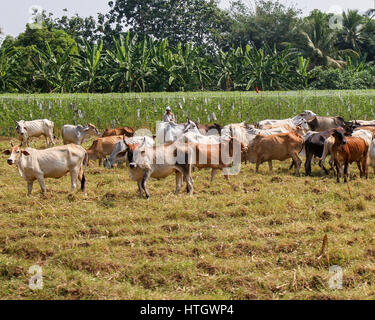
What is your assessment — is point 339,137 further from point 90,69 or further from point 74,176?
point 90,69

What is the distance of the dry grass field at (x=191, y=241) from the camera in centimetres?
593

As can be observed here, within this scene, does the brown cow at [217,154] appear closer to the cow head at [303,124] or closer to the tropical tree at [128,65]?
the cow head at [303,124]

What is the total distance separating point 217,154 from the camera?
10742 millimetres

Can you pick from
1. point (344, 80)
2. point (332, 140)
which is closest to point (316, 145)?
point (332, 140)

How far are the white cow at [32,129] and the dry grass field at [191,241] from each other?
5390 millimetres

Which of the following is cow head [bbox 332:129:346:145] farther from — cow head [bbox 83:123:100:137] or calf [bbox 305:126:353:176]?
cow head [bbox 83:123:100:137]

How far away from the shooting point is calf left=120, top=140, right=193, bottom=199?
955 cm

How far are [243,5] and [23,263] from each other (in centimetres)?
4435

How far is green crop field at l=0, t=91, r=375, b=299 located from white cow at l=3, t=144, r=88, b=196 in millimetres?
372

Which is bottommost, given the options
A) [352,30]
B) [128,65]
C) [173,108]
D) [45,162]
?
[45,162]

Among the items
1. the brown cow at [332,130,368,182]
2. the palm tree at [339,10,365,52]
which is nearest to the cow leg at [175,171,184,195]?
the brown cow at [332,130,368,182]

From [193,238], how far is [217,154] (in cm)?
358

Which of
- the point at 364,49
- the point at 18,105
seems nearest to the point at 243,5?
the point at 364,49
